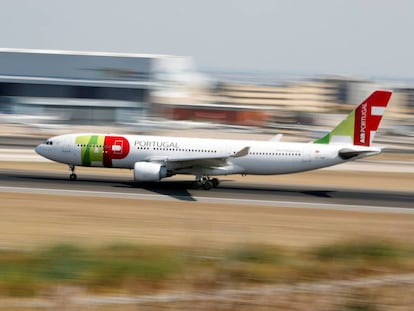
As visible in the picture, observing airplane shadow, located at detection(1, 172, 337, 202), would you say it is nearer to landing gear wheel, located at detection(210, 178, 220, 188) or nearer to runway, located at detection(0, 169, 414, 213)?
runway, located at detection(0, 169, 414, 213)

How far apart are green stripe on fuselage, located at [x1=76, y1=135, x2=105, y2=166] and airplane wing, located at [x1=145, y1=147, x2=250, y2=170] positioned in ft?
8.40

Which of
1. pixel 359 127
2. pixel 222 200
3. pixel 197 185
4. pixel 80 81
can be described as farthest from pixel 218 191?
pixel 80 81

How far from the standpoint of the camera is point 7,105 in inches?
4515

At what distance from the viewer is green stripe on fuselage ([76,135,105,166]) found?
131 ft

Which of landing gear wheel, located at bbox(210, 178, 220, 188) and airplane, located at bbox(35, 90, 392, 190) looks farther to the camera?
Answer: landing gear wheel, located at bbox(210, 178, 220, 188)

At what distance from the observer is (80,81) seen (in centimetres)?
11150

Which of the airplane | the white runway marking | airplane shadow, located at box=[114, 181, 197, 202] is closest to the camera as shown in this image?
the white runway marking

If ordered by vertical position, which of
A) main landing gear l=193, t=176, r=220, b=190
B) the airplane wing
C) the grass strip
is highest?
the airplane wing

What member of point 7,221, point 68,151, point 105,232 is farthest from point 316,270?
point 68,151

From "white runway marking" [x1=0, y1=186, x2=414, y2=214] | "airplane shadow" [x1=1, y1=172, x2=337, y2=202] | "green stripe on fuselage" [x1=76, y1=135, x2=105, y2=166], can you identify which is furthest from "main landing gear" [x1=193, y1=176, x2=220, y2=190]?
"green stripe on fuselage" [x1=76, y1=135, x2=105, y2=166]

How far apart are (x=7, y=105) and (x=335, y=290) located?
348 feet

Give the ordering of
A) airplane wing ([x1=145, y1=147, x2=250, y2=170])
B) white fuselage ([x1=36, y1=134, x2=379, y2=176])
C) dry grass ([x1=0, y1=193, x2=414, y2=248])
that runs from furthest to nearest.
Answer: white fuselage ([x1=36, y1=134, x2=379, y2=176])
airplane wing ([x1=145, y1=147, x2=250, y2=170])
dry grass ([x1=0, y1=193, x2=414, y2=248])

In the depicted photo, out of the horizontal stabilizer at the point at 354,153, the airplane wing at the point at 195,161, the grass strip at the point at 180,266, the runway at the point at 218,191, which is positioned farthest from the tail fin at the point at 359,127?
the grass strip at the point at 180,266

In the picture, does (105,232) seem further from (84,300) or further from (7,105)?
(7,105)
